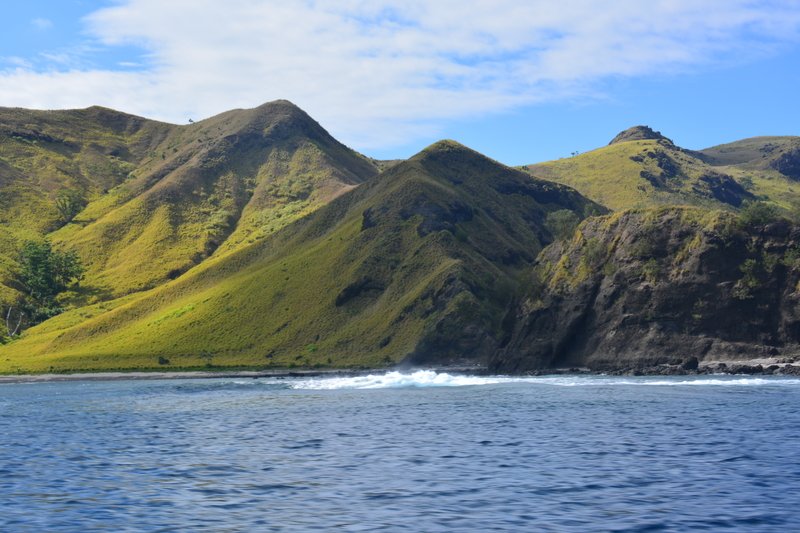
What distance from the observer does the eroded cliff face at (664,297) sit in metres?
113

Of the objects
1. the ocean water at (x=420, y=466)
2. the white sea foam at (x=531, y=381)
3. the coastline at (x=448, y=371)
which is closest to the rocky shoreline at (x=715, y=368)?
the coastline at (x=448, y=371)

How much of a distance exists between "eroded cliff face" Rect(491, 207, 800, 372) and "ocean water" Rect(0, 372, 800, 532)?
3622cm

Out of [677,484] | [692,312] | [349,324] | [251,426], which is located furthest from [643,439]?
[349,324]

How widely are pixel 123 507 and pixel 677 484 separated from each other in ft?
72.6

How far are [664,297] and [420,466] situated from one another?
8781 cm

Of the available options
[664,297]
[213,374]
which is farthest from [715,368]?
[213,374]

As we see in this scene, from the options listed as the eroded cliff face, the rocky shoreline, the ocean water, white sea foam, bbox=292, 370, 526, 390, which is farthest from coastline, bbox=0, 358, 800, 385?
the ocean water

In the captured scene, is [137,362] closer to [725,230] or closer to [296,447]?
→ [725,230]

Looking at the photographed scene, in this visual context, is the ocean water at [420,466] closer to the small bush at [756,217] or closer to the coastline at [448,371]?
the coastline at [448,371]

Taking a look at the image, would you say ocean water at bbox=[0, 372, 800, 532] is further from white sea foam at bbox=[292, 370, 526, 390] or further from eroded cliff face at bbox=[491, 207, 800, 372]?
eroded cliff face at bbox=[491, 207, 800, 372]

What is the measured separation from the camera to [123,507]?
105 ft

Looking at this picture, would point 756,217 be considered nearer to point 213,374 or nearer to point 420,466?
point 420,466

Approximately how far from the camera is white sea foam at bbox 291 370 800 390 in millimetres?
92650

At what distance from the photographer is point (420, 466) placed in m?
40.4
